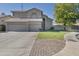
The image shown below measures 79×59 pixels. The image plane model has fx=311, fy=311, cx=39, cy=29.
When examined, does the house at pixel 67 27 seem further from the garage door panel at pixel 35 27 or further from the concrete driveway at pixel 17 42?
the concrete driveway at pixel 17 42

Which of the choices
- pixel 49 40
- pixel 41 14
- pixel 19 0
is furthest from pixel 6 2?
pixel 49 40

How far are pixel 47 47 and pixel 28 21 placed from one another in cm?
85

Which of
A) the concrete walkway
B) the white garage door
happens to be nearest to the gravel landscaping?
the concrete walkway

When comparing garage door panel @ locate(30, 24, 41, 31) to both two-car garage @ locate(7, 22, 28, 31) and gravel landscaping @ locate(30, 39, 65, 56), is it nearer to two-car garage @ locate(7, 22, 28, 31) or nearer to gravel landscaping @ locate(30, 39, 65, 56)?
two-car garage @ locate(7, 22, 28, 31)

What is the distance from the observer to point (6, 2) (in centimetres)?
787

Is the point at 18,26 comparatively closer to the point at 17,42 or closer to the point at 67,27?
the point at 17,42

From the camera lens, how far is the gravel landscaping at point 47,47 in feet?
26.5

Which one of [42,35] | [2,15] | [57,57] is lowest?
[57,57]

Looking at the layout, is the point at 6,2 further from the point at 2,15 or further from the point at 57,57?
the point at 57,57

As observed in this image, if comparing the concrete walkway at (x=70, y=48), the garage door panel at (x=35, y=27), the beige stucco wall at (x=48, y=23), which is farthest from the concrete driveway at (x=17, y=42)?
the concrete walkway at (x=70, y=48)

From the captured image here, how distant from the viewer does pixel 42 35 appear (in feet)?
26.9

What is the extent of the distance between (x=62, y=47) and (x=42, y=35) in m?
0.61

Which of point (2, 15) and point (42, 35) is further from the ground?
point (2, 15)

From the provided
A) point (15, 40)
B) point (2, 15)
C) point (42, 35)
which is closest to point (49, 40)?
point (42, 35)
